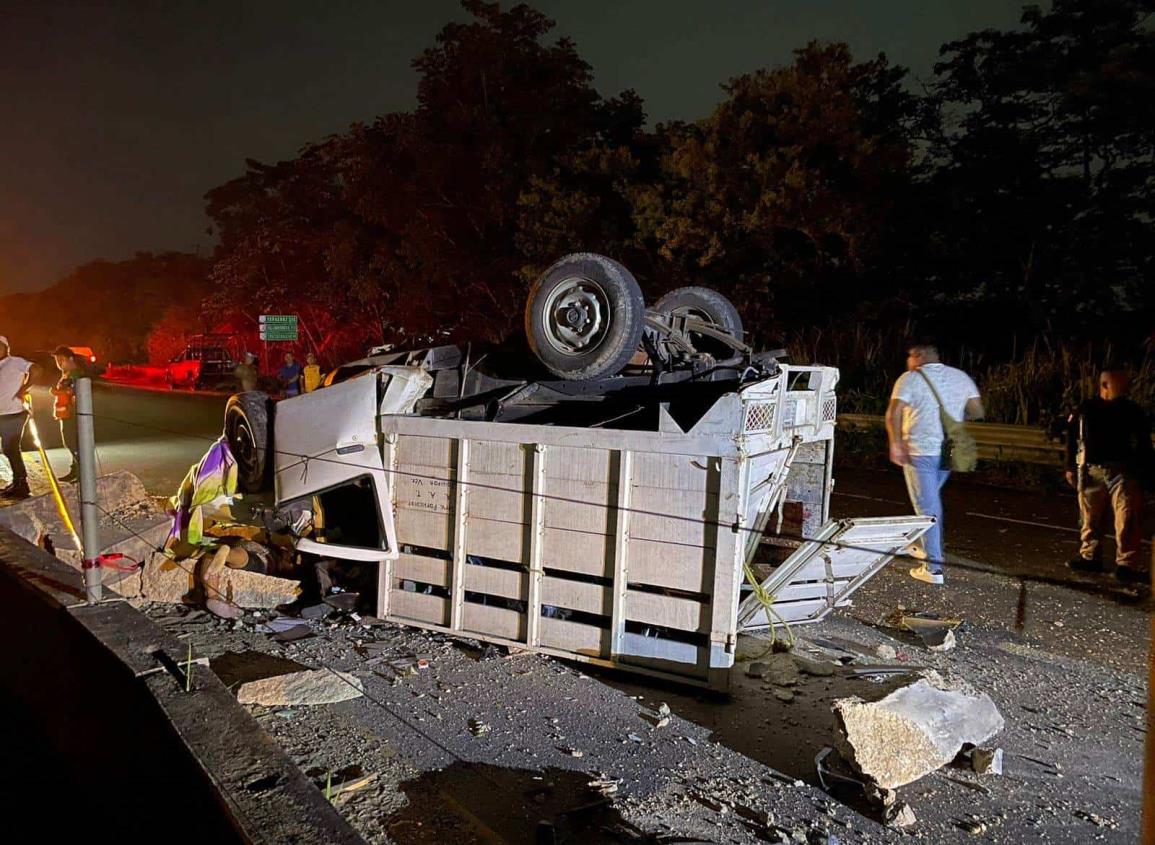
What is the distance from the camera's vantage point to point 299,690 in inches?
160

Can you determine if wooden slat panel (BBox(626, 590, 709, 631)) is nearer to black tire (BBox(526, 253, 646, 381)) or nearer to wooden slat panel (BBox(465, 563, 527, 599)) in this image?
wooden slat panel (BBox(465, 563, 527, 599))

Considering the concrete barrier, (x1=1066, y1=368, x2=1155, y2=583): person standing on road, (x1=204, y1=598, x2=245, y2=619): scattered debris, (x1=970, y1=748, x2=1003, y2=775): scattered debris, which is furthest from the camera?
(x1=1066, y1=368, x2=1155, y2=583): person standing on road

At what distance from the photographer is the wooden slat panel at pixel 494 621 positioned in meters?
4.66

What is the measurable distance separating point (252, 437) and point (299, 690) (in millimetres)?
2109

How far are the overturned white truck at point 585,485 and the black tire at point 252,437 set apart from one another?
0.05 ft

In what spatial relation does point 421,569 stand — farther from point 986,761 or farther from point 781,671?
point 986,761

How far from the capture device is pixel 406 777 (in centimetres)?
338

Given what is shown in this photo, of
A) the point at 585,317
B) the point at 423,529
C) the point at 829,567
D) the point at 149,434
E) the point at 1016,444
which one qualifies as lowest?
the point at 149,434

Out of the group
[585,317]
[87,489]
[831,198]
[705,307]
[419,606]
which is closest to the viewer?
[87,489]

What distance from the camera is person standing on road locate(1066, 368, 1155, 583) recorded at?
5934mm

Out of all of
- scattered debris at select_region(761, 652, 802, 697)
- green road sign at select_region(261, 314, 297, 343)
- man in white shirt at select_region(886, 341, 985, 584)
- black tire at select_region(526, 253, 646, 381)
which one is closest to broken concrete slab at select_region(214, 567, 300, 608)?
black tire at select_region(526, 253, 646, 381)

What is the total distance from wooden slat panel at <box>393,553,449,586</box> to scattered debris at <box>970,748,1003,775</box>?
2895 mm

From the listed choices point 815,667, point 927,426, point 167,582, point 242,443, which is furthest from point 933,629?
point 167,582

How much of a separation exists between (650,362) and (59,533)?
16.3 ft
